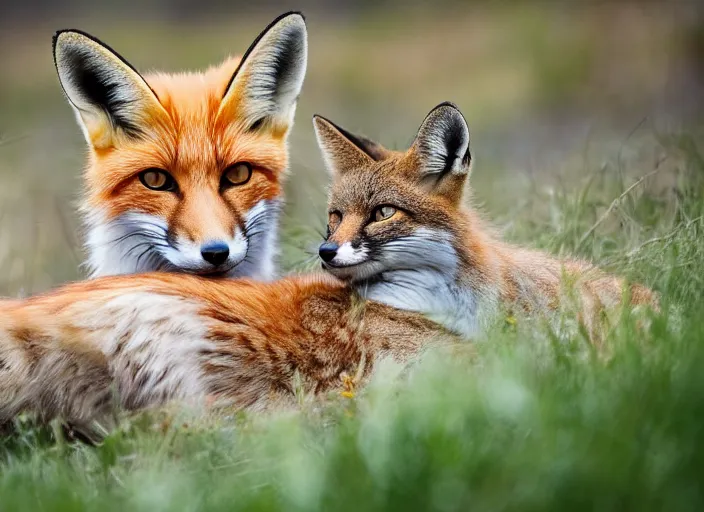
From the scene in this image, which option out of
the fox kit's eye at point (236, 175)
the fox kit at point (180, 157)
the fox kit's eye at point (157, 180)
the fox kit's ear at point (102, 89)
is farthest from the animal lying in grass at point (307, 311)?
the fox kit's ear at point (102, 89)

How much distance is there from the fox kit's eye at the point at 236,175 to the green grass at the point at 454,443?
165cm

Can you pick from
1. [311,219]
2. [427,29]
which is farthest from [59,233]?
[427,29]

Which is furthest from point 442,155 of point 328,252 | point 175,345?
point 175,345

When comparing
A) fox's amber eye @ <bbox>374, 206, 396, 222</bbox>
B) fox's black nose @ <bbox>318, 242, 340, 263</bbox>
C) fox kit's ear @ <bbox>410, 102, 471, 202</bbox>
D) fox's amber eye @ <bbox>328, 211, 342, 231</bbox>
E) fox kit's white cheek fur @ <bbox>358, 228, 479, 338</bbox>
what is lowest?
fox kit's white cheek fur @ <bbox>358, 228, 479, 338</bbox>

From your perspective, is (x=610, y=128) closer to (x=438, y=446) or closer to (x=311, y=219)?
(x=311, y=219)

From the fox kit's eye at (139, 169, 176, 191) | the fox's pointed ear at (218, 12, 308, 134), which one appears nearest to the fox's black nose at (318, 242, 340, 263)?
the fox kit's eye at (139, 169, 176, 191)

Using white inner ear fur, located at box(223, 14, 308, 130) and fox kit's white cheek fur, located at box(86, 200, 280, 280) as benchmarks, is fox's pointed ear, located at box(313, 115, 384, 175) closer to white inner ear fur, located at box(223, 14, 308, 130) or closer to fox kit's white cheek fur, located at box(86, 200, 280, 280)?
white inner ear fur, located at box(223, 14, 308, 130)

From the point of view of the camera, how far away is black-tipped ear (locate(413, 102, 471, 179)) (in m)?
5.50

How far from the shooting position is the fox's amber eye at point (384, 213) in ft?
18.0

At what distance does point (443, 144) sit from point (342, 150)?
0.74m

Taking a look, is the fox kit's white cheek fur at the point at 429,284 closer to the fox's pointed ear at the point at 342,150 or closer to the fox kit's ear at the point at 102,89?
the fox's pointed ear at the point at 342,150

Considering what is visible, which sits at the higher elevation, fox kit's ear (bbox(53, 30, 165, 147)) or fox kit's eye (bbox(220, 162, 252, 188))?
fox kit's ear (bbox(53, 30, 165, 147))

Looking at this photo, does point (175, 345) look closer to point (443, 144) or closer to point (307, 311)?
point (307, 311)

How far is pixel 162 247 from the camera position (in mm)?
5668
